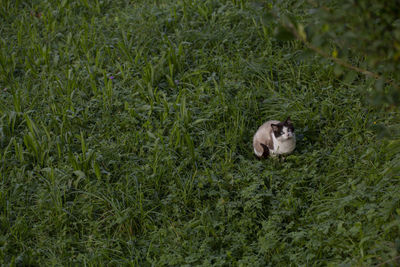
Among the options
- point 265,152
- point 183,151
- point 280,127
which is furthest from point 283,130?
point 183,151

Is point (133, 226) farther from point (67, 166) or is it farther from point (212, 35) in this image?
point (212, 35)

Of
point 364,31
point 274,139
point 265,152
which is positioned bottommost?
point 265,152

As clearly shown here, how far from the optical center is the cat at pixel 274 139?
391 cm

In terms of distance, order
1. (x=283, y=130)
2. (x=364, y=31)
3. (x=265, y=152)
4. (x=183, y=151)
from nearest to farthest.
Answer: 1. (x=364, y=31)
2. (x=283, y=130)
3. (x=265, y=152)
4. (x=183, y=151)

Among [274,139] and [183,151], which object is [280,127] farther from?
[183,151]

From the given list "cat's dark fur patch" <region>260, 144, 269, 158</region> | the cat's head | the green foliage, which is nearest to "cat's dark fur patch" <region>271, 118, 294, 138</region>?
the cat's head

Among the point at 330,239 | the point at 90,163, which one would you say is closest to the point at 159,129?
the point at 90,163

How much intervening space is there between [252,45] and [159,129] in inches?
62.9

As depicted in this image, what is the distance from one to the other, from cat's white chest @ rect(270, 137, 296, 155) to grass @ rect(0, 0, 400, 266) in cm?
11

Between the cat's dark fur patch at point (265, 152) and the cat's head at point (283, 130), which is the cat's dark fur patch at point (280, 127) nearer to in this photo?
the cat's head at point (283, 130)

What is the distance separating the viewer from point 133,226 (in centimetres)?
375

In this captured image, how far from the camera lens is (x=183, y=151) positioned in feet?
13.8

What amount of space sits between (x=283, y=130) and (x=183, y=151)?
0.94 m

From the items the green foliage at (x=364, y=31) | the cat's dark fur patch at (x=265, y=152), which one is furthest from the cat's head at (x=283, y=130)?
the green foliage at (x=364, y=31)
